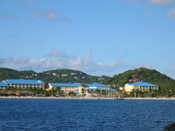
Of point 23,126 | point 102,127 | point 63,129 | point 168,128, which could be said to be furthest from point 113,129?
point 168,128

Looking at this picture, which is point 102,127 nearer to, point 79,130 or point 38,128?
point 79,130

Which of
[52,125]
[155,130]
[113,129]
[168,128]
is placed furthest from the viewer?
[52,125]

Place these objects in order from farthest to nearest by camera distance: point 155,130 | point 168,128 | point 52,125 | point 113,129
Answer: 1. point 52,125
2. point 113,129
3. point 155,130
4. point 168,128

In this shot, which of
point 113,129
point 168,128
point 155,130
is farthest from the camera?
point 113,129

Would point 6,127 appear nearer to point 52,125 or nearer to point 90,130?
point 52,125

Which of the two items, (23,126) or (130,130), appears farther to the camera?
(23,126)

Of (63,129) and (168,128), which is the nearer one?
(168,128)

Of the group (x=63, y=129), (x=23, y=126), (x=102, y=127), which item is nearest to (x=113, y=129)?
(x=102, y=127)

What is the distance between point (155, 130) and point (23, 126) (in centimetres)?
2164

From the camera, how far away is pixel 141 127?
68.8 metres

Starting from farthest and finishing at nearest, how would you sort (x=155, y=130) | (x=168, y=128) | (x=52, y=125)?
(x=52, y=125) → (x=155, y=130) → (x=168, y=128)

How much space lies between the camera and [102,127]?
232ft

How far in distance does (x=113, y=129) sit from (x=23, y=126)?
14808mm

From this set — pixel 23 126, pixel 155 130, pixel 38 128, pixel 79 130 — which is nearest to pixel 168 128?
pixel 155 130
